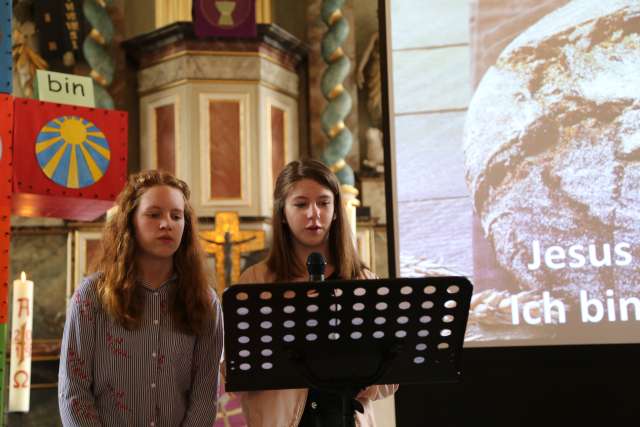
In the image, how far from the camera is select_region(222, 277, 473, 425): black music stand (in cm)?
182

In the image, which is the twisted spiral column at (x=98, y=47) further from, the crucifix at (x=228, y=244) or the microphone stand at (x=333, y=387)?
the microphone stand at (x=333, y=387)

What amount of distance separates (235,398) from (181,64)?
4.12m

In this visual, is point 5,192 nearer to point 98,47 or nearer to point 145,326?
point 145,326

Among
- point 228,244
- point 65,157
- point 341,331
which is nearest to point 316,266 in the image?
point 341,331

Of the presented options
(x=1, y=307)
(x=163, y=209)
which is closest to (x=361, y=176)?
Answer: (x=1, y=307)

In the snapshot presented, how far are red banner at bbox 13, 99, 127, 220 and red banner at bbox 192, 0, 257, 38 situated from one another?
3213mm

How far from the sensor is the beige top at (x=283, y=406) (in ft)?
7.13

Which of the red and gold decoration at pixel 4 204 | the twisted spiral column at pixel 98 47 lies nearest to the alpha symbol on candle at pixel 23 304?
the red and gold decoration at pixel 4 204

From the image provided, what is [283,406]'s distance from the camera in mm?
2201

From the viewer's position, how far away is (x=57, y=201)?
3781 millimetres

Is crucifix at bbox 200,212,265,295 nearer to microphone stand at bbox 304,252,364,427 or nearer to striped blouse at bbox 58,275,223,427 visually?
striped blouse at bbox 58,275,223,427

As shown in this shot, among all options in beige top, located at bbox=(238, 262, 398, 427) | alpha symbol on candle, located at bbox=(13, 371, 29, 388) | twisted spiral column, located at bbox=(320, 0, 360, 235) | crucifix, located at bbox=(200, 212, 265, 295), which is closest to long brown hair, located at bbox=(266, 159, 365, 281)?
beige top, located at bbox=(238, 262, 398, 427)

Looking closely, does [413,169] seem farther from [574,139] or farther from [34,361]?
[34,361]

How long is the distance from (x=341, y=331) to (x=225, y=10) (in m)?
5.55
